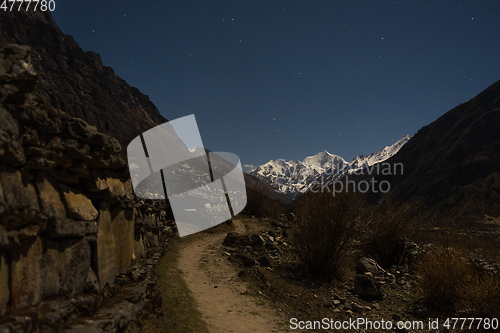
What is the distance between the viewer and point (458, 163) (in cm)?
10050

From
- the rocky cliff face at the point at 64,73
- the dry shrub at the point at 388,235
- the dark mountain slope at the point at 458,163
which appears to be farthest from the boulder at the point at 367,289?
the rocky cliff face at the point at 64,73

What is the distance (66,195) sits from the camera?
15.0 feet

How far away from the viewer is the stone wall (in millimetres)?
3258

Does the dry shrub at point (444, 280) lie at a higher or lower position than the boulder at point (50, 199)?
lower

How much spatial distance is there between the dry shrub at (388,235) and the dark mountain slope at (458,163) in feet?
185

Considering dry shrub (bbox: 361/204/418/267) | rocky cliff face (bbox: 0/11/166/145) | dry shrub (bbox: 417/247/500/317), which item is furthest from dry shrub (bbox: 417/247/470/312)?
rocky cliff face (bbox: 0/11/166/145)

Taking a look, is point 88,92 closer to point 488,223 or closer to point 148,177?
point 148,177

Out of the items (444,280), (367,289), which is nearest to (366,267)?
(367,289)

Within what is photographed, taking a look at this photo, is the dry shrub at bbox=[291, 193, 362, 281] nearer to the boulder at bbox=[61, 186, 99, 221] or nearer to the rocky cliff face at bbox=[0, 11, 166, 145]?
the boulder at bbox=[61, 186, 99, 221]

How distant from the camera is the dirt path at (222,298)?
6770 mm

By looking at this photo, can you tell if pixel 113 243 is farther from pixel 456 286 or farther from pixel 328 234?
pixel 456 286

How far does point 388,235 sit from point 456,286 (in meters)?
5.72

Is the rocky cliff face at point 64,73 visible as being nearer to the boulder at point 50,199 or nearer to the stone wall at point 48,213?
the stone wall at point 48,213

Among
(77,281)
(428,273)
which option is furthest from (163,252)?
(428,273)
